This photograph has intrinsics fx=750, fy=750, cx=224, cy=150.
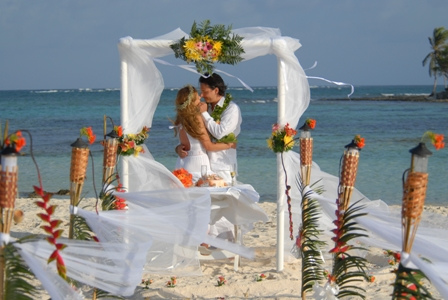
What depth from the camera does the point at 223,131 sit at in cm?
768

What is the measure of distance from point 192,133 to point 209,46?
3.22 feet

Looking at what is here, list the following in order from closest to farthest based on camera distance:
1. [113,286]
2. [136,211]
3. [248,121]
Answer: [113,286] < [136,211] < [248,121]

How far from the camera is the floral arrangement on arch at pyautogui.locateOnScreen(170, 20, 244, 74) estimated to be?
23.7ft

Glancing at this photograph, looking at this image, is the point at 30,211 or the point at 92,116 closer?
the point at 30,211

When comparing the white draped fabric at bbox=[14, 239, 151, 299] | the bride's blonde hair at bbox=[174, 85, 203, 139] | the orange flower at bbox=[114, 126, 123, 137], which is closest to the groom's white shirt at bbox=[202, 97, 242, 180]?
the bride's blonde hair at bbox=[174, 85, 203, 139]

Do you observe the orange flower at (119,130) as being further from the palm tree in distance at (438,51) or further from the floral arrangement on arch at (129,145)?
the palm tree in distance at (438,51)

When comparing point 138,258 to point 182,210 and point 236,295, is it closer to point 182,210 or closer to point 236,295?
point 182,210

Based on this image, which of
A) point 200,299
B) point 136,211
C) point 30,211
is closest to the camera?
point 136,211

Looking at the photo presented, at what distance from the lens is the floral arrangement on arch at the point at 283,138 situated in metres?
7.19

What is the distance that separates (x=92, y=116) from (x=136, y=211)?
3391cm

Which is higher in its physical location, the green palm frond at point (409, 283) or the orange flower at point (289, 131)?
the orange flower at point (289, 131)

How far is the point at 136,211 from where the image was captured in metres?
5.03

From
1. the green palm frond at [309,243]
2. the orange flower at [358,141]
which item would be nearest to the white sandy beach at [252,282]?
the green palm frond at [309,243]

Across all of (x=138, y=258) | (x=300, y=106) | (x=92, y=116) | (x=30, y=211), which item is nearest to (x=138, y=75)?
(x=300, y=106)
